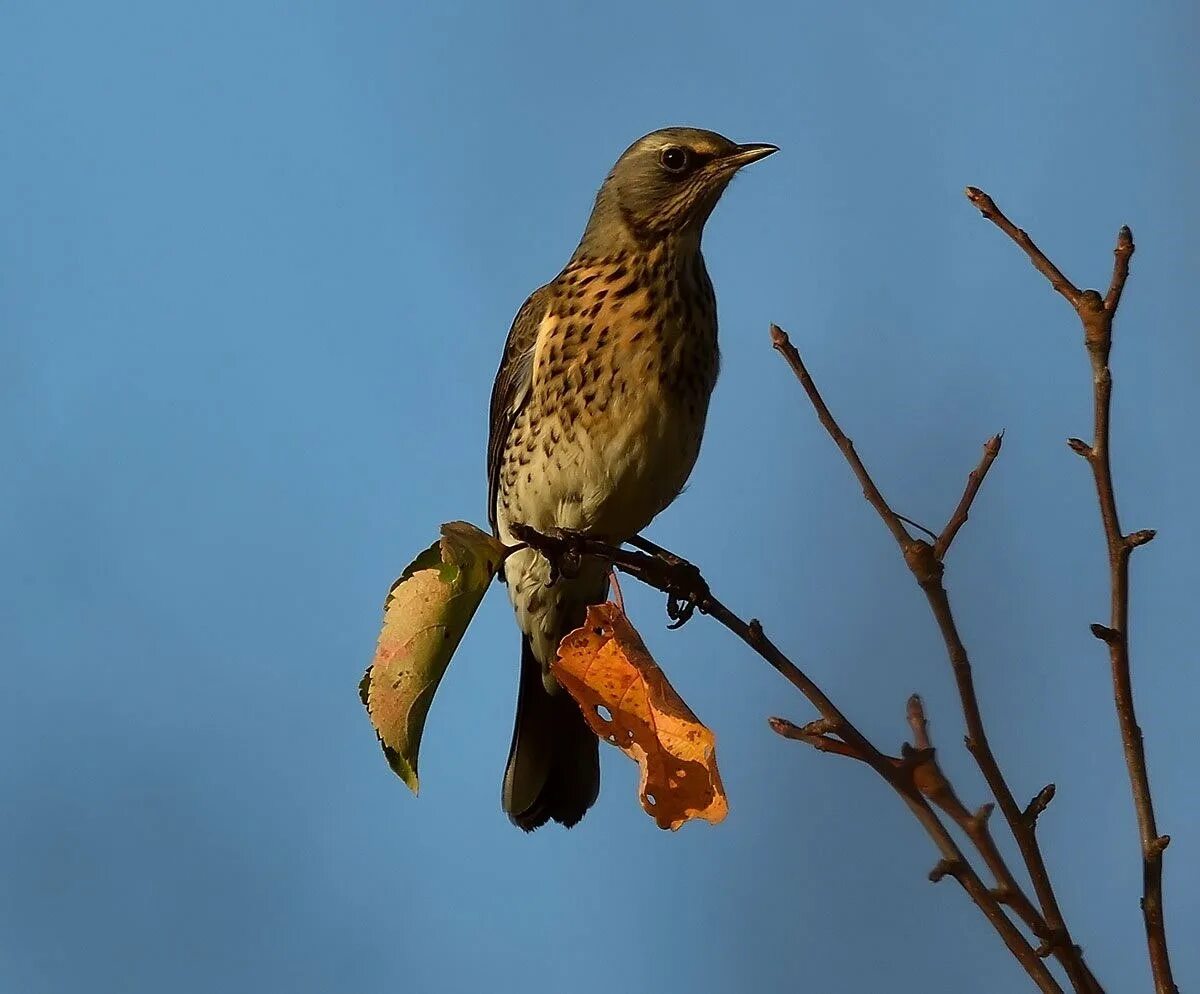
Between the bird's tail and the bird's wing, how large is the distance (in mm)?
573

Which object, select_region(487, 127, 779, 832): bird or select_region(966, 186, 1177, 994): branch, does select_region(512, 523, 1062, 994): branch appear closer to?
select_region(966, 186, 1177, 994): branch

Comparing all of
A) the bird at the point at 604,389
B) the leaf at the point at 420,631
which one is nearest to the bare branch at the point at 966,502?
the leaf at the point at 420,631

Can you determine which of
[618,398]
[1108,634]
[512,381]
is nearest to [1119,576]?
[1108,634]

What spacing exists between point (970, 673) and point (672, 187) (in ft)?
9.32

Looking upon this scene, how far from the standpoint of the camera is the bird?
12.9 ft

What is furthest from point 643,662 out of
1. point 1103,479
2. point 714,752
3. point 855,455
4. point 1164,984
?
point 1164,984

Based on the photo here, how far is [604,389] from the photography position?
13.0 feet

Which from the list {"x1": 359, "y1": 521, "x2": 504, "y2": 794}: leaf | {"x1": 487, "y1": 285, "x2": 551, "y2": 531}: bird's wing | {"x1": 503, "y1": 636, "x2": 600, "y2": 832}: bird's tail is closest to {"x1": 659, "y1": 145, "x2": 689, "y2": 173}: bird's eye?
{"x1": 487, "y1": 285, "x2": 551, "y2": 531}: bird's wing

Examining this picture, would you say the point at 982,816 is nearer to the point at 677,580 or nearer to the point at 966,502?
the point at 966,502

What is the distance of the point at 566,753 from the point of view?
4.73 meters

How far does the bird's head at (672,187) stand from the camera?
4.23m

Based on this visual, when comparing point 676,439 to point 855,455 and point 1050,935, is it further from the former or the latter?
point 1050,935

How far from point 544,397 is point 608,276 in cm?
38

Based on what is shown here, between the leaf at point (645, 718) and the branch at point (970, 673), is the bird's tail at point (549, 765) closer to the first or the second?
the leaf at point (645, 718)
